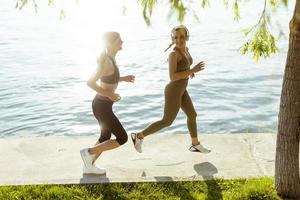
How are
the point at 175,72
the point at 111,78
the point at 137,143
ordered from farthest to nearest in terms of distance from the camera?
the point at 137,143 < the point at 175,72 < the point at 111,78

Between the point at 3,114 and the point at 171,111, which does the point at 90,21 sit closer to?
the point at 3,114

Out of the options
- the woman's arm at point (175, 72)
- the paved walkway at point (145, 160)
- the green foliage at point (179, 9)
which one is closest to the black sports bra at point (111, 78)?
the woman's arm at point (175, 72)

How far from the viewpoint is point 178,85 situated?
23.9 ft

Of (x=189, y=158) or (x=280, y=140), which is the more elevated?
(x=280, y=140)

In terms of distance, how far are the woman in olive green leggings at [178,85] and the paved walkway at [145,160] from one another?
32 centimetres

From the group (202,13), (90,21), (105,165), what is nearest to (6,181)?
(105,165)

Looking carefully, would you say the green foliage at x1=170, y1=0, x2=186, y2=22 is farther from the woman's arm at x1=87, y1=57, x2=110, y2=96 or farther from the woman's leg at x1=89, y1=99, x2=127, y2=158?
the woman's leg at x1=89, y1=99, x2=127, y2=158

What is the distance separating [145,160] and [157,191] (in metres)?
1.17

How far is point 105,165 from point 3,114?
689cm

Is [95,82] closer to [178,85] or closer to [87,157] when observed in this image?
[87,157]

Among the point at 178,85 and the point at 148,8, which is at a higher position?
the point at 148,8

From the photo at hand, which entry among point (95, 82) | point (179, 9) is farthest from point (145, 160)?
point (179, 9)

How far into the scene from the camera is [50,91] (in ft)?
55.1

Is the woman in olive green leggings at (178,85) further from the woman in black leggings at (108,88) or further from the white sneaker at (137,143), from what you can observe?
the woman in black leggings at (108,88)
